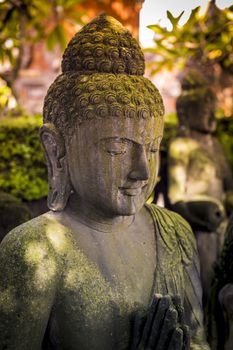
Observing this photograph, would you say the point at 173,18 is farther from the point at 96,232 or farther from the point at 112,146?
the point at 96,232

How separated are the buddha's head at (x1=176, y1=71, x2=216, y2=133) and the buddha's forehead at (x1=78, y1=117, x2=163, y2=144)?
10.9ft

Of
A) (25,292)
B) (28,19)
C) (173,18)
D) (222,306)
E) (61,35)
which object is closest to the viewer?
(25,292)

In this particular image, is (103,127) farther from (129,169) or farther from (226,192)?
(226,192)

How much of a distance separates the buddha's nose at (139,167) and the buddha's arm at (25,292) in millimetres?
461

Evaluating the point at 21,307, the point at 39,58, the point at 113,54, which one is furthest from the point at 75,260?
the point at 39,58

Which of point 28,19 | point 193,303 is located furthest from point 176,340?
point 28,19

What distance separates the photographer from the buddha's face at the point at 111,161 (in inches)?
110

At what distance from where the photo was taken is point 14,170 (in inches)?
221

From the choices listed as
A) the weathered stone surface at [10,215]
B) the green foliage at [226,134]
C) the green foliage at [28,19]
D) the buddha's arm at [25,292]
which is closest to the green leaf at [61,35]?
the green foliage at [28,19]

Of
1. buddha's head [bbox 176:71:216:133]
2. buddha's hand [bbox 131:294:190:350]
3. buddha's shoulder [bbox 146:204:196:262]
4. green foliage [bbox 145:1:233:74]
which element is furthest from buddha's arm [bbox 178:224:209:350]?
green foliage [bbox 145:1:233:74]

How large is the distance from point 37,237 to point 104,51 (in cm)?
79

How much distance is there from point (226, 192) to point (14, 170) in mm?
1825

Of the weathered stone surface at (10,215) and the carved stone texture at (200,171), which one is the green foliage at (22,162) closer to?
the carved stone texture at (200,171)

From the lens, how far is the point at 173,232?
3.16 metres
